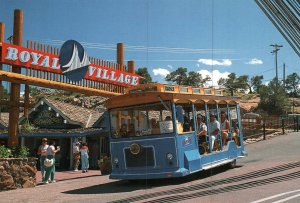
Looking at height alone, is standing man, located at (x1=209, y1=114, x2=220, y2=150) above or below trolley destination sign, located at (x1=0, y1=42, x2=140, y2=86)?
below

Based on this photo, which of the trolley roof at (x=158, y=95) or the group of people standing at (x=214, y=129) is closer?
the trolley roof at (x=158, y=95)

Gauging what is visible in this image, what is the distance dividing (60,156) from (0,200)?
15.0 metres

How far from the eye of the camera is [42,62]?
48.1 ft

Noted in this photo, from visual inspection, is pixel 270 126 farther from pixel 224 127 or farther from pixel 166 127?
pixel 166 127

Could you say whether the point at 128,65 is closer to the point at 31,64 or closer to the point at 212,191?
the point at 31,64

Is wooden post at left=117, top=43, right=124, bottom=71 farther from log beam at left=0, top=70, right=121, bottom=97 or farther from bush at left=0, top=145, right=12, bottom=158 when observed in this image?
bush at left=0, top=145, right=12, bottom=158

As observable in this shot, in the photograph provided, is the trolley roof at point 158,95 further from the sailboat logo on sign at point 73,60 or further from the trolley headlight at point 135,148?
the sailboat logo on sign at point 73,60

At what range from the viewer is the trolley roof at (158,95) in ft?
36.5

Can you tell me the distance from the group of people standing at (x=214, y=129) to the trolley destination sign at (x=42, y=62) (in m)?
5.73

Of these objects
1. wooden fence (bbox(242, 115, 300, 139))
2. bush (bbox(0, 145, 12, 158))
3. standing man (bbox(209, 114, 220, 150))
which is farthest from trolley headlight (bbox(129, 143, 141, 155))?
wooden fence (bbox(242, 115, 300, 139))

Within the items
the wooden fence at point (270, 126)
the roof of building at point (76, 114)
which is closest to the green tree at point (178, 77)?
the wooden fence at point (270, 126)

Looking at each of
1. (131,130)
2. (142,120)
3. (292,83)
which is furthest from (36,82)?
(292,83)

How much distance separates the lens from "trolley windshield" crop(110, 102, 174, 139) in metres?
11.1

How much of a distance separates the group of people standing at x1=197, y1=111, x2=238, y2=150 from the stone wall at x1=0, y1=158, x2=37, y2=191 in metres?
5.72
